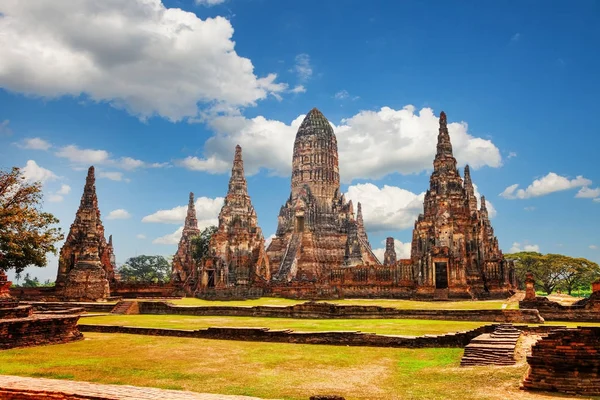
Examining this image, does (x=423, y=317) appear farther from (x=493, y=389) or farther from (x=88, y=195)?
(x=88, y=195)

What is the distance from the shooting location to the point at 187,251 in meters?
59.8

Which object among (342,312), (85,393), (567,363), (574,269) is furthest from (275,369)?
(574,269)

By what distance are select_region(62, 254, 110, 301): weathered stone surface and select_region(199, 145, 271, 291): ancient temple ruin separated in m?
9.45

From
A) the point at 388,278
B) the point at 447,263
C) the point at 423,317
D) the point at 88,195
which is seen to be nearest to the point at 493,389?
the point at 423,317

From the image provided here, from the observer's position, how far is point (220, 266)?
46.3 meters

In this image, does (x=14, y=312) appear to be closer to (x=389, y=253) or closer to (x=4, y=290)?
(x=4, y=290)

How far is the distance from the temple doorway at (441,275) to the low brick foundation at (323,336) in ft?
70.3

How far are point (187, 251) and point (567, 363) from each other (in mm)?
54627

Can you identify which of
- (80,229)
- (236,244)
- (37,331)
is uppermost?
(80,229)

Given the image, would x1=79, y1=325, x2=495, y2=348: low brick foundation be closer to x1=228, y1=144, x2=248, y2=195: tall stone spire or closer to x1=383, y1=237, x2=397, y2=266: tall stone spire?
x1=228, y1=144, x2=248, y2=195: tall stone spire

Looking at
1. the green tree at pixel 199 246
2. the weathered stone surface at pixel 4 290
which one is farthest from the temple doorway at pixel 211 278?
the weathered stone surface at pixel 4 290

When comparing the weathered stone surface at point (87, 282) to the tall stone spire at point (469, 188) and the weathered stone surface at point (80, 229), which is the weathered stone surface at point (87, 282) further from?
the tall stone spire at point (469, 188)

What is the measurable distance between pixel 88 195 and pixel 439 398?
3889 centimetres

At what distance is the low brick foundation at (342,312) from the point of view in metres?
19.8
